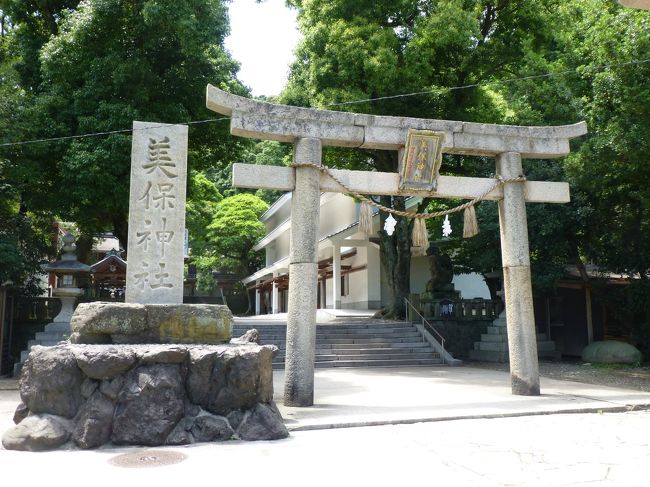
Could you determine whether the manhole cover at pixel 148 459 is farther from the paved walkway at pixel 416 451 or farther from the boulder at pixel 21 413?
the boulder at pixel 21 413

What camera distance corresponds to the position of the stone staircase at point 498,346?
732 inches

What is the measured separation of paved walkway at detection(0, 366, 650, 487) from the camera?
17.2 feet

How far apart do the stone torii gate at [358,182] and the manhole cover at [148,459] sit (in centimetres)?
316

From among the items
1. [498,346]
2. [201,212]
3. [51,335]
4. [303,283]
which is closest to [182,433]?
[303,283]

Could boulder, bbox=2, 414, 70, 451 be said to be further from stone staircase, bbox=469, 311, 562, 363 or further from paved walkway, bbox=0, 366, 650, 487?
stone staircase, bbox=469, 311, 562, 363

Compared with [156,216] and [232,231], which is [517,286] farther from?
[232,231]

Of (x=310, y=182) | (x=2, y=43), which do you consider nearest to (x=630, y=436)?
(x=310, y=182)

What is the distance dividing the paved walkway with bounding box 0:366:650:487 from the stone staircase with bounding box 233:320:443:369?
6799 millimetres

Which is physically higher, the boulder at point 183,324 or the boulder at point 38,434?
the boulder at point 183,324

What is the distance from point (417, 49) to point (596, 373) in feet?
36.1

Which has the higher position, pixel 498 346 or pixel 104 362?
pixel 104 362

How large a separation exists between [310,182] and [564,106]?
10243 mm

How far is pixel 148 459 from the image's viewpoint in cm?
589

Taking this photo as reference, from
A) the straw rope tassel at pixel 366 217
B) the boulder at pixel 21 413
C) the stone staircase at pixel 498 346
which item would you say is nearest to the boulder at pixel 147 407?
the boulder at pixel 21 413
